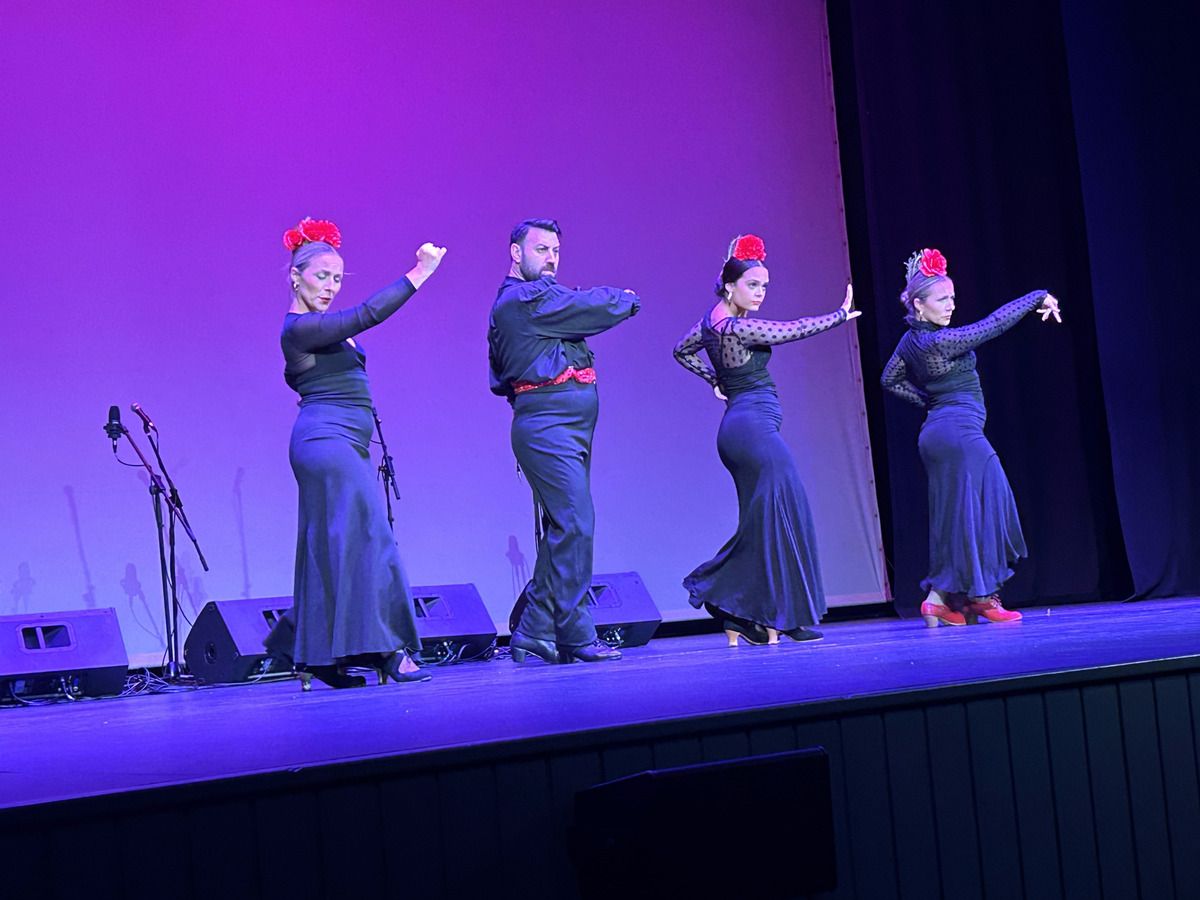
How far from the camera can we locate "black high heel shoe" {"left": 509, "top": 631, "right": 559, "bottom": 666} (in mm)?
5023

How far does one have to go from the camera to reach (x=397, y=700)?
11.4 ft

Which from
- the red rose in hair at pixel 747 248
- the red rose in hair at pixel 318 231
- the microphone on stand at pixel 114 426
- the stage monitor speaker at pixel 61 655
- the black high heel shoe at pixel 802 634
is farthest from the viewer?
the microphone on stand at pixel 114 426

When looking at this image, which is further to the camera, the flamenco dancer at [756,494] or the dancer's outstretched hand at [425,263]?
the flamenco dancer at [756,494]

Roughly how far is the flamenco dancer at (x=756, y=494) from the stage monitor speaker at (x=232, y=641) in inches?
73.6

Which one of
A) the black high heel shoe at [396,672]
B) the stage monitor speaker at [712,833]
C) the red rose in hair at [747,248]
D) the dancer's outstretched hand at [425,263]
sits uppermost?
the red rose in hair at [747,248]

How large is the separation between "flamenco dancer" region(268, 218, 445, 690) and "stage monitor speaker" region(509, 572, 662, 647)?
83.1 inches

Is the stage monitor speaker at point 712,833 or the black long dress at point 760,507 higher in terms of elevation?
the black long dress at point 760,507

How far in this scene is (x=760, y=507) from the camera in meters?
5.56

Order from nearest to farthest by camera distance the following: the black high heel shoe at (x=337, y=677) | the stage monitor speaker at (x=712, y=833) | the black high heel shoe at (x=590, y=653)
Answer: the stage monitor speaker at (x=712, y=833), the black high heel shoe at (x=337, y=677), the black high heel shoe at (x=590, y=653)

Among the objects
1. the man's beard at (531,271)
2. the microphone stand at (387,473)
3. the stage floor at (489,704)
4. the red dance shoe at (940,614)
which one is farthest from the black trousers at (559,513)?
the red dance shoe at (940,614)

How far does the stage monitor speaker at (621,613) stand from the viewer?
6.68 meters

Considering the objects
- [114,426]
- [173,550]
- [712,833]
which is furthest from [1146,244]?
[712,833]

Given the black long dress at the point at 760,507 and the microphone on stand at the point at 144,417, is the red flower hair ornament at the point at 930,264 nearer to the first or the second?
the black long dress at the point at 760,507

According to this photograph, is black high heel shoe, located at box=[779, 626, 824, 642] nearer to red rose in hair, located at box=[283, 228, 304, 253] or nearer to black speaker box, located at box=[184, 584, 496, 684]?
black speaker box, located at box=[184, 584, 496, 684]
